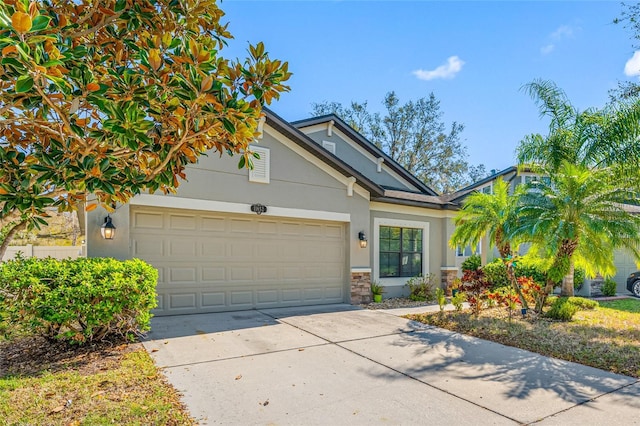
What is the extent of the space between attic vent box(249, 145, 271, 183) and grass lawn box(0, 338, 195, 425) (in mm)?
4666

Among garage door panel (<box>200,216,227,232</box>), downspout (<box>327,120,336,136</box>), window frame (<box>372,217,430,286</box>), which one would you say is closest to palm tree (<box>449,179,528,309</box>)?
window frame (<box>372,217,430,286</box>)

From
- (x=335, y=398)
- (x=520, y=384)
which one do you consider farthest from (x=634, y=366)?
(x=335, y=398)

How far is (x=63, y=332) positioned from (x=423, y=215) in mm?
10579

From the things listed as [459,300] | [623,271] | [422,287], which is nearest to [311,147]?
[459,300]

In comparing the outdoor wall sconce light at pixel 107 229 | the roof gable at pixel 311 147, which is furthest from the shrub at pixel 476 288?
the outdoor wall sconce light at pixel 107 229

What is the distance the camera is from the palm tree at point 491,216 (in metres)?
9.54

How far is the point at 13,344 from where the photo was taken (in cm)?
624

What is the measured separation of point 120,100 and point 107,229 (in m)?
5.03

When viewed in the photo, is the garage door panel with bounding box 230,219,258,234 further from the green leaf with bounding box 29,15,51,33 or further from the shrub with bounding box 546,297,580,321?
the shrub with bounding box 546,297,580,321

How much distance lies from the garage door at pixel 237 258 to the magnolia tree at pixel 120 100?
4408 millimetres

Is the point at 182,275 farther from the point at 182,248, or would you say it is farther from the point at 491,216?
the point at 491,216

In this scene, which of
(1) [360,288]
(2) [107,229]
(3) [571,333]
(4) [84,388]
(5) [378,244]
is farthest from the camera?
(5) [378,244]

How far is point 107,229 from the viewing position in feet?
24.2

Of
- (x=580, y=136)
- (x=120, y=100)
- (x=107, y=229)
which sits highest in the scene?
(x=580, y=136)
